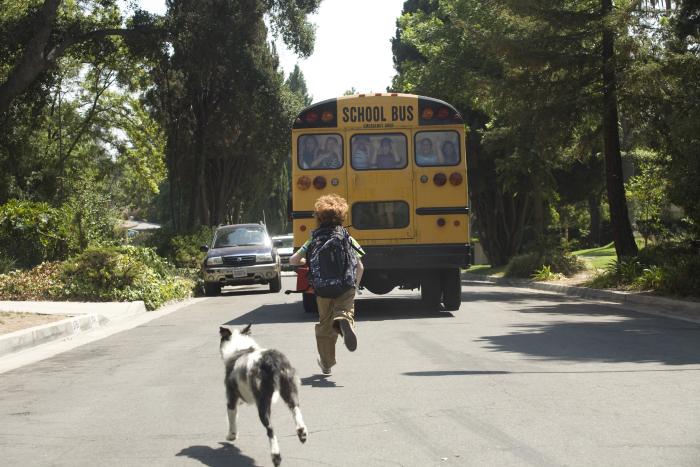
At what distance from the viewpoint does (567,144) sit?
24.1 meters

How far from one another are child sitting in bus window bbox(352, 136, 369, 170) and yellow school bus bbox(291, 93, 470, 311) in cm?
2

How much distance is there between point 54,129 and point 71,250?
80.1ft

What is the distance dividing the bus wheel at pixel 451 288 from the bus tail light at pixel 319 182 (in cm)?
268

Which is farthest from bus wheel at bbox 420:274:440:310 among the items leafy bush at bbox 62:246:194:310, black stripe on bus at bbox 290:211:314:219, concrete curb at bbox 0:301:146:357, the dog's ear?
the dog's ear

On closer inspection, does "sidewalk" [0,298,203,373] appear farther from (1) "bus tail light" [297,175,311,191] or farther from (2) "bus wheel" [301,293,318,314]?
(1) "bus tail light" [297,175,311,191]

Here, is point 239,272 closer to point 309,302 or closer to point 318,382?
point 309,302

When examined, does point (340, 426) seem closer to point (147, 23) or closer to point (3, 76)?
point (147, 23)

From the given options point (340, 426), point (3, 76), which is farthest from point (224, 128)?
point (340, 426)

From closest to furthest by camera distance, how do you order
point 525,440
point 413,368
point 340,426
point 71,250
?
point 525,440
point 340,426
point 413,368
point 71,250

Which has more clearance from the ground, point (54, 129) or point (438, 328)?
point (54, 129)

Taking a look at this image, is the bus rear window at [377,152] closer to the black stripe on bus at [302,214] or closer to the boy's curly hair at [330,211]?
the black stripe on bus at [302,214]

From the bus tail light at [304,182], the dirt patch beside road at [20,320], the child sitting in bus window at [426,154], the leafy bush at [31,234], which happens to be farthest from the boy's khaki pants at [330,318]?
the leafy bush at [31,234]

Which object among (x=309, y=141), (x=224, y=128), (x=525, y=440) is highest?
(x=224, y=128)

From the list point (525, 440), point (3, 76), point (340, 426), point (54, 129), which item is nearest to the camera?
point (525, 440)
